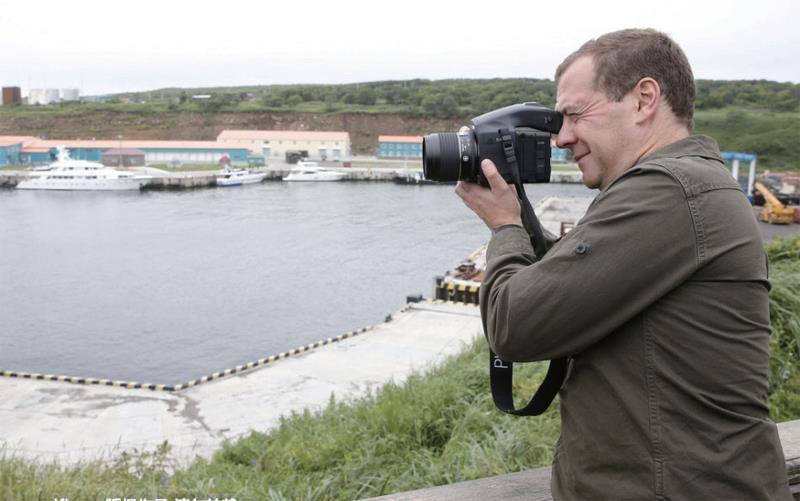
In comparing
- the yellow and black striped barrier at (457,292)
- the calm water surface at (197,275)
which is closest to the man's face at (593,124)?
the calm water surface at (197,275)

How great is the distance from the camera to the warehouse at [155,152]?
54.8m

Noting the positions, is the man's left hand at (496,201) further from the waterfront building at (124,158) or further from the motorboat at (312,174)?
the waterfront building at (124,158)

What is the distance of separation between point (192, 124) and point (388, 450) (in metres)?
73.2

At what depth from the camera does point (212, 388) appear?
28.7 ft

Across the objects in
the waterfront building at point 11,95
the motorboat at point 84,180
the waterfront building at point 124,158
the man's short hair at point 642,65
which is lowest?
the motorboat at point 84,180

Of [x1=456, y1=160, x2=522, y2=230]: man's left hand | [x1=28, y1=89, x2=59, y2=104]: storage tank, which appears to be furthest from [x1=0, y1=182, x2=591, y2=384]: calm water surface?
[x1=28, y1=89, x2=59, y2=104]: storage tank

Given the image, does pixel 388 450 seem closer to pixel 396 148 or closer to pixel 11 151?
pixel 396 148

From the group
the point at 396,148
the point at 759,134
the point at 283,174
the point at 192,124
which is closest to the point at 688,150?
the point at 283,174

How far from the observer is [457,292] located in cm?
1398

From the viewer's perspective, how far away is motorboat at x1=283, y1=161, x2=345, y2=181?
48.5 m

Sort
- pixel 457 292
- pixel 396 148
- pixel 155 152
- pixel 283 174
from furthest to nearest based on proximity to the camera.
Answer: pixel 396 148 < pixel 155 152 < pixel 283 174 < pixel 457 292

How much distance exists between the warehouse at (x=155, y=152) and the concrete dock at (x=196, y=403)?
47685 millimetres

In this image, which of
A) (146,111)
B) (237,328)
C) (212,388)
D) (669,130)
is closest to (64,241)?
(237,328)

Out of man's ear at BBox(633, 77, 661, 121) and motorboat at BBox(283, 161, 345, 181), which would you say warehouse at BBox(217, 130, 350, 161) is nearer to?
motorboat at BBox(283, 161, 345, 181)
